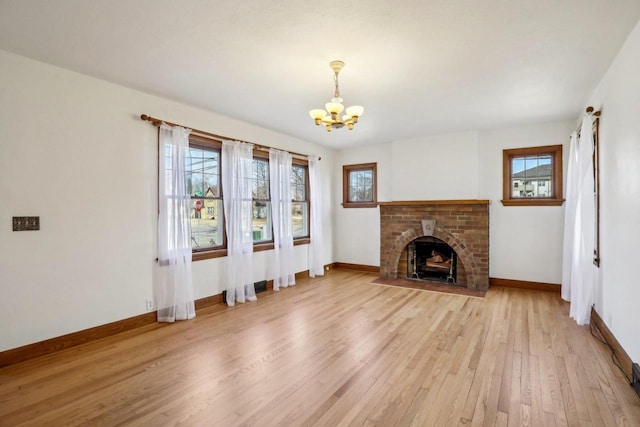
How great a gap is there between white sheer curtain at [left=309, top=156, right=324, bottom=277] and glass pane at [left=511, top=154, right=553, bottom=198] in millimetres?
3387

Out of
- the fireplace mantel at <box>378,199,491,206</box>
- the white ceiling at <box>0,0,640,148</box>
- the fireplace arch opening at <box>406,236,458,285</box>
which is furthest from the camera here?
the fireplace arch opening at <box>406,236,458,285</box>

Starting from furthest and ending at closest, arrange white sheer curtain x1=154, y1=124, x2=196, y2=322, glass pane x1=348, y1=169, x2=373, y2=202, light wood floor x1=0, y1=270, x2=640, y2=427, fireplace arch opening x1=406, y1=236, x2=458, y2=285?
1. glass pane x1=348, y1=169, x2=373, y2=202
2. fireplace arch opening x1=406, y1=236, x2=458, y2=285
3. white sheer curtain x1=154, y1=124, x2=196, y2=322
4. light wood floor x1=0, y1=270, x2=640, y2=427

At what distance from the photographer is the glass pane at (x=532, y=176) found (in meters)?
5.03

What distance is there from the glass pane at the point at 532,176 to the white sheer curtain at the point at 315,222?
339 centimetres

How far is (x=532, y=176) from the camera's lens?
5.13 m

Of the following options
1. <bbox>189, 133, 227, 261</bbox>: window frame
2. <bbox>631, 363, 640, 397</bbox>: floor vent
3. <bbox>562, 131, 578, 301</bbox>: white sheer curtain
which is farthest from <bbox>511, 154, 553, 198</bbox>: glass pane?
<bbox>189, 133, 227, 261</bbox>: window frame

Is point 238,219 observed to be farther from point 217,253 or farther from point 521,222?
point 521,222

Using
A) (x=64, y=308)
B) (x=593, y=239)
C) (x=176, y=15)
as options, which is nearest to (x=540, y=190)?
(x=593, y=239)

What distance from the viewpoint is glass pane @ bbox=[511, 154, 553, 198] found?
5.03 metres

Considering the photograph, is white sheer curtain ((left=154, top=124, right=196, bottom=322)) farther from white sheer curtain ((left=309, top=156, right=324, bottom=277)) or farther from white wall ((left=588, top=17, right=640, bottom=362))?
white wall ((left=588, top=17, right=640, bottom=362))

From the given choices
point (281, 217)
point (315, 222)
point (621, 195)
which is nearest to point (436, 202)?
point (315, 222)

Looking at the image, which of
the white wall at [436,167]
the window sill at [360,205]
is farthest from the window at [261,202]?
the white wall at [436,167]

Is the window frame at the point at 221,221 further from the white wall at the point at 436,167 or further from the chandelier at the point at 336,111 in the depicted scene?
the white wall at the point at 436,167

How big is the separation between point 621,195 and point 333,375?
9.36ft
